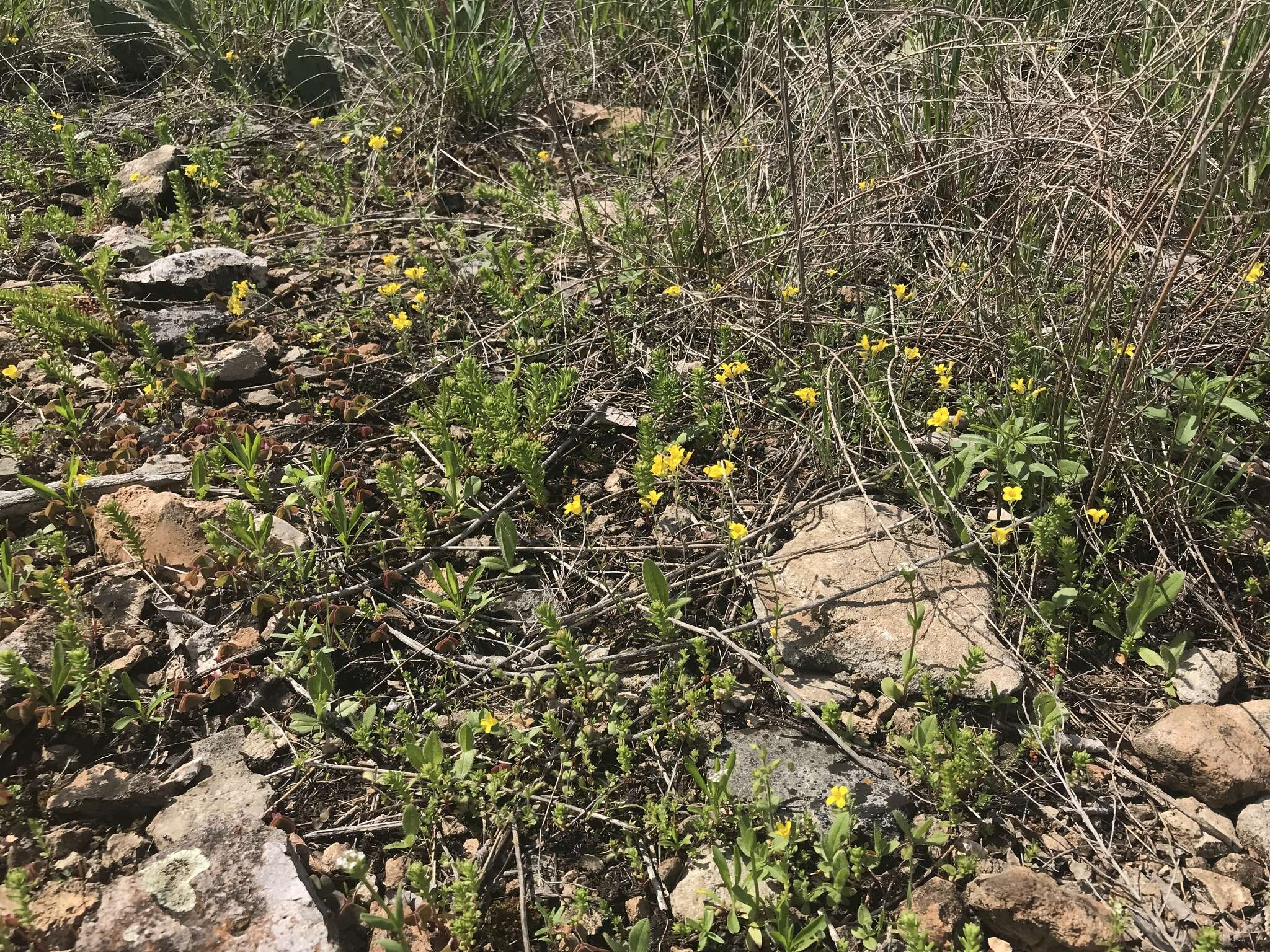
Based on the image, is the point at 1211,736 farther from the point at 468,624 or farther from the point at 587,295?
the point at 587,295

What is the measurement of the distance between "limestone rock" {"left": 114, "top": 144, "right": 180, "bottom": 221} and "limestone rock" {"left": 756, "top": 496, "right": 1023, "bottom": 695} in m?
3.71

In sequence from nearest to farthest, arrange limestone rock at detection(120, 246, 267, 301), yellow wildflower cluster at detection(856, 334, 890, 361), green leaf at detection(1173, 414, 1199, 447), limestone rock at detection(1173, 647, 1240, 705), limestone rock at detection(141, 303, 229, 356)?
limestone rock at detection(1173, 647, 1240, 705), green leaf at detection(1173, 414, 1199, 447), yellow wildflower cluster at detection(856, 334, 890, 361), limestone rock at detection(141, 303, 229, 356), limestone rock at detection(120, 246, 267, 301)

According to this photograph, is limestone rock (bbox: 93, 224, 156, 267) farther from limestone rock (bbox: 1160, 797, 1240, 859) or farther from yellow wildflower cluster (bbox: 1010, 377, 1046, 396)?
limestone rock (bbox: 1160, 797, 1240, 859)

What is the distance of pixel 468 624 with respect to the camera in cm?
267

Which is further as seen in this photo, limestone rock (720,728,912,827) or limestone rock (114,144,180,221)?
limestone rock (114,144,180,221)

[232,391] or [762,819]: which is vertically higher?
[232,391]

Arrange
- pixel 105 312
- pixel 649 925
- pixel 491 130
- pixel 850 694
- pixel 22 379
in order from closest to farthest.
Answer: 1. pixel 649 925
2. pixel 850 694
3. pixel 22 379
4. pixel 105 312
5. pixel 491 130

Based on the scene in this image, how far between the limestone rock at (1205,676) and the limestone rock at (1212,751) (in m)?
0.08

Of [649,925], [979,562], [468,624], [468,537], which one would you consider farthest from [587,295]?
[649,925]

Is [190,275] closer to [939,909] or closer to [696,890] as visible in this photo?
[696,890]

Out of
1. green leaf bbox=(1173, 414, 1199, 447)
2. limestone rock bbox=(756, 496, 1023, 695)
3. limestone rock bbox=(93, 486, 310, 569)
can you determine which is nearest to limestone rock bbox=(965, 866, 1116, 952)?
limestone rock bbox=(756, 496, 1023, 695)

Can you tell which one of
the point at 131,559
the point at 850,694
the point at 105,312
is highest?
the point at 105,312

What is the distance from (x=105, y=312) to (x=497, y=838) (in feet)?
9.67

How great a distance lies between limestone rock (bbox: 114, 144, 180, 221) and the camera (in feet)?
14.8
